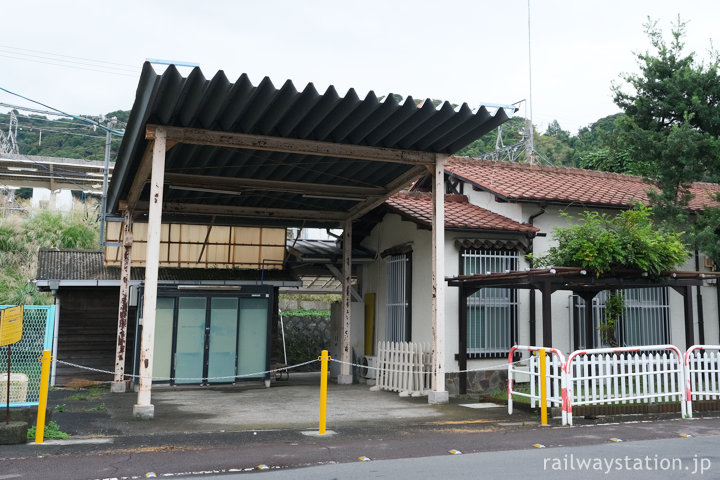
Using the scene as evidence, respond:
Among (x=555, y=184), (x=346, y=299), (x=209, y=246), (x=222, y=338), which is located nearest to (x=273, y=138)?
(x=222, y=338)

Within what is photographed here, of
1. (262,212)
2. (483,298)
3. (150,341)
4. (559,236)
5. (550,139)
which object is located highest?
(550,139)

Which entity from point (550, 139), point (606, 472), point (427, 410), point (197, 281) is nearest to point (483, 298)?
point (427, 410)

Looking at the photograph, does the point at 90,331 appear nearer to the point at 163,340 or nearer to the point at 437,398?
the point at 163,340

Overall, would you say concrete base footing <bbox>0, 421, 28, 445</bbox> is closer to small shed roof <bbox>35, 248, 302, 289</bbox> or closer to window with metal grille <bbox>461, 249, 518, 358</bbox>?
small shed roof <bbox>35, 248, 302, 289</bbox>

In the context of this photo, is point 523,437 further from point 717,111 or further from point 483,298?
point 717,111

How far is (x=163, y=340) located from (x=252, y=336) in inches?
80.6

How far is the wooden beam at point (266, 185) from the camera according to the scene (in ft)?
41.5

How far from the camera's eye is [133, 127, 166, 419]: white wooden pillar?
349 inches

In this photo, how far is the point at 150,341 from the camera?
8.98 metres

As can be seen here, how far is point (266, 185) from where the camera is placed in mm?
13047

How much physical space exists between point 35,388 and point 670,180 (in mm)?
13556

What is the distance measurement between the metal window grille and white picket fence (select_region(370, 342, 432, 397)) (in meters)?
3.74

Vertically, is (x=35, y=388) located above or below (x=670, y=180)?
below

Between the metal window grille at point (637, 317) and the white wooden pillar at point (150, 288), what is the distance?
9.15 meters
